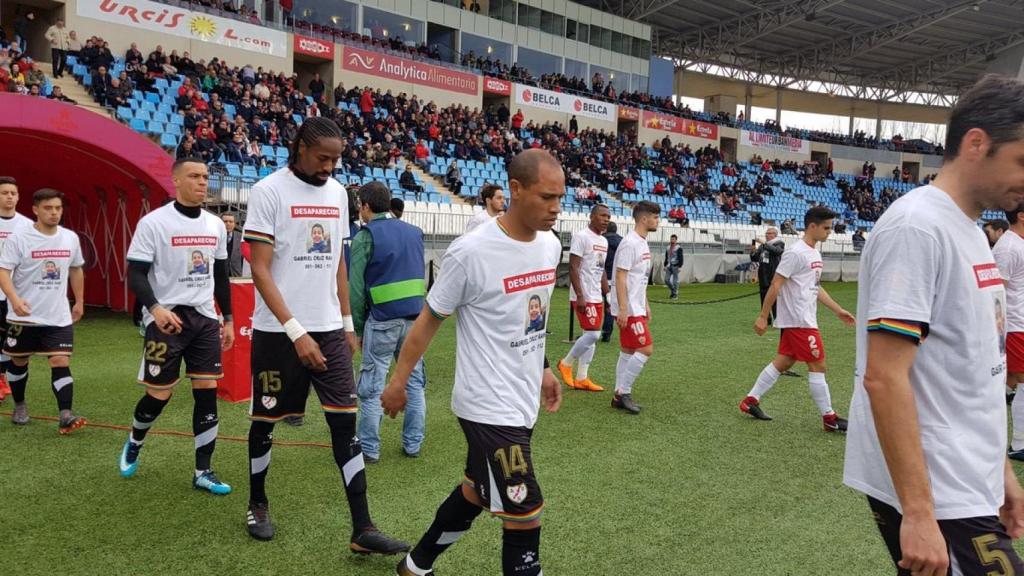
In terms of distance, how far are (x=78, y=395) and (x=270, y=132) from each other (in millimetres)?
13891

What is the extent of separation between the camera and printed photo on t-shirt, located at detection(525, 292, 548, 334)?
9.68 feet

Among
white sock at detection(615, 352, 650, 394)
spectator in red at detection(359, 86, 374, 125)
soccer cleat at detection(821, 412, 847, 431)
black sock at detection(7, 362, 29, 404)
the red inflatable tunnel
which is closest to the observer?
black sock at detection(7, 362, 29, 404)

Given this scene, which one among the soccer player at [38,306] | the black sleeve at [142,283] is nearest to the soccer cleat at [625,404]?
the black sleeve at [142,283]

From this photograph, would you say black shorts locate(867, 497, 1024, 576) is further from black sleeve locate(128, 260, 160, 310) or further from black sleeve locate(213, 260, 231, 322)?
black sleeve locate(213, 260, 231, 322)

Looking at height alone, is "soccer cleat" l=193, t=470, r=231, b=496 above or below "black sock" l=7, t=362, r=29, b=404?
below

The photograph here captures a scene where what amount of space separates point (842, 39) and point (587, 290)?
43794mm

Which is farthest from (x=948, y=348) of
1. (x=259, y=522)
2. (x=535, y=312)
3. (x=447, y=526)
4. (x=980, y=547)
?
(x=259, y=522)

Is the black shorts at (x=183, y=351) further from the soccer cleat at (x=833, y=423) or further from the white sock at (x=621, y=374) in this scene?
the soccer cleat at (x=833, y=423)

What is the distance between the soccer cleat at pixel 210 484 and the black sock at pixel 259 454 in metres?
0.74

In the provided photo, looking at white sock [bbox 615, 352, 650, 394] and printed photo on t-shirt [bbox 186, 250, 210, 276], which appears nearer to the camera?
printed photo on t-shirt [bbox 186, 250, 210, 276]

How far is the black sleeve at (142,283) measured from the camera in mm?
4363

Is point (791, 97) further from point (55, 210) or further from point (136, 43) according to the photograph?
point (55, 210)

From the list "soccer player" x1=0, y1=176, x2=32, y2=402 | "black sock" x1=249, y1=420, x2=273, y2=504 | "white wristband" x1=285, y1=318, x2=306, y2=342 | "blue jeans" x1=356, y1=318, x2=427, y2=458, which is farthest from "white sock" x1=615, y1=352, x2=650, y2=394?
"soccer player" x1=0, y1=176, x2=32, y2=402

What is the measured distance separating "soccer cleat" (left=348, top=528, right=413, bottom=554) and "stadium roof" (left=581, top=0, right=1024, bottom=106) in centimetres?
3946
